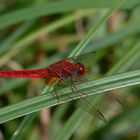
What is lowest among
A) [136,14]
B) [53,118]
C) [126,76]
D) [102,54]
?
[126,76]

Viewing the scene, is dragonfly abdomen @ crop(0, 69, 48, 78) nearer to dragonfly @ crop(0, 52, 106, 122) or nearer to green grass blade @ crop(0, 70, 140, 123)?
dragonfly @ crop(0, 52, 106, 122)

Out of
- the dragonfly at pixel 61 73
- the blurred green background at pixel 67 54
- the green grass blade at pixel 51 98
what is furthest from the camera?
the blurred green background at pixel 67 54

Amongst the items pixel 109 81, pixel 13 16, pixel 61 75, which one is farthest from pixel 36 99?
pixel 13 16

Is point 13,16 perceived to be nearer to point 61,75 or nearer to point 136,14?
point 61,75

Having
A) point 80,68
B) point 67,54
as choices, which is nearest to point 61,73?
point 80,68

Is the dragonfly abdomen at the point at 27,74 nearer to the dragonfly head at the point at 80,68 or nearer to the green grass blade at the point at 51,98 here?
the dragonfly head at the point at 80,68

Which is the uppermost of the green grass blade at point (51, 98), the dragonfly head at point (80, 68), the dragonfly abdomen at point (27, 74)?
the dragonfly abdomen at point (27, 74)

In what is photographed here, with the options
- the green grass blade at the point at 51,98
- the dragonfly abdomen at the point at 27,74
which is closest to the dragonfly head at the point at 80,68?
the dragonfly abdomen at the point at 27,74

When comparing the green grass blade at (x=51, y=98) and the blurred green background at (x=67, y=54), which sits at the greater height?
the blurred green background at (x=67, y=54)

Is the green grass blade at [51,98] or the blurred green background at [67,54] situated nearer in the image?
the green grass blade at [51,98]
